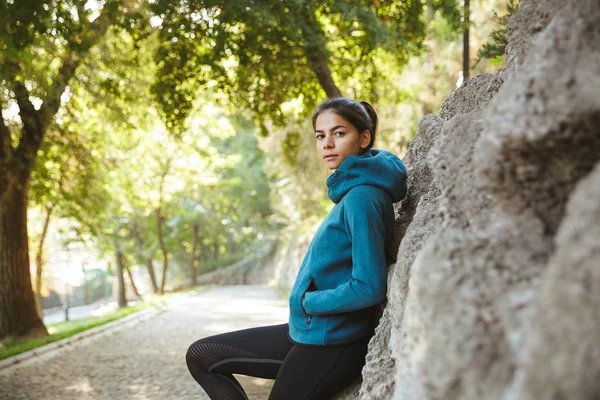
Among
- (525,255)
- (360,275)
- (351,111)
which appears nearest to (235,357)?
(360,275)

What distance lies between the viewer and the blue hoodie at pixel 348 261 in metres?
2.42

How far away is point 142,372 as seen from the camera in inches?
266

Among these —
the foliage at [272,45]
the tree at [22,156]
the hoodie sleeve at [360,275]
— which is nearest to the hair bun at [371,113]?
the hoodie sleeve at [360,275]

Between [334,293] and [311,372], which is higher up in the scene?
[334,293]

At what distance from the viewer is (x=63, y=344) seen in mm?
8484

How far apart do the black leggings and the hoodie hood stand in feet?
2.56

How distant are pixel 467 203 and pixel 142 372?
19.5ft

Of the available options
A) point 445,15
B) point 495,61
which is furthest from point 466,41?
point 495,61

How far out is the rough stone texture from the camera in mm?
1198

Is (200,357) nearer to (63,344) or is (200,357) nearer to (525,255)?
(525,255)

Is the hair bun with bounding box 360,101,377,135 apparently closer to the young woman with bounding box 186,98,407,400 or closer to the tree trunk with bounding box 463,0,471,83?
the young woman with bounding box 186,98,407,400

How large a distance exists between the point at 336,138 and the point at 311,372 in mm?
1243

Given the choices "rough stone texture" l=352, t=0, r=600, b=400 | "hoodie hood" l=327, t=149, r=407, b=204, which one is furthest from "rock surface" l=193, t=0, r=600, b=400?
"hoodie hood" l=327, t=149, r=407, b=204

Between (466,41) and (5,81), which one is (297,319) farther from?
(5,81)
